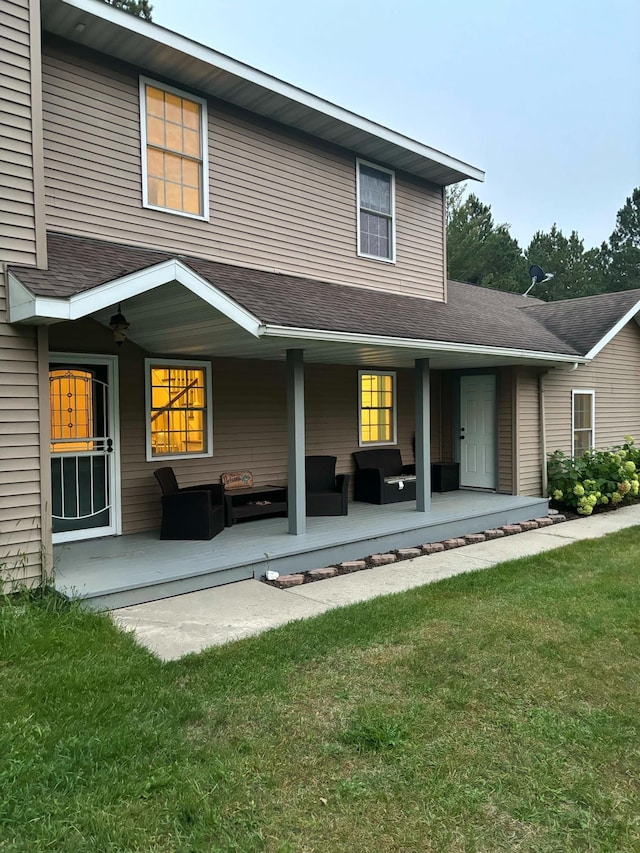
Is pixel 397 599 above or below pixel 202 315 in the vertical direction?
below

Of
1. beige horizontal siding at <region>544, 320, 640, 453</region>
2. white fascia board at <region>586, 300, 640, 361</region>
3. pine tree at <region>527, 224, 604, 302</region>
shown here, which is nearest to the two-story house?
white fascia board at <region>586, 300, 640, 361</region>

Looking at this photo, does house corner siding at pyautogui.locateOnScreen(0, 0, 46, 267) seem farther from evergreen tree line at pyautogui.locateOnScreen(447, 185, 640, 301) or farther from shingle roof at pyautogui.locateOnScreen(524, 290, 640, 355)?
evergreen tree line at pyautogui.locateOnScreen(447, 185, 640, 301)

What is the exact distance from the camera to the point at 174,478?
7102 mm

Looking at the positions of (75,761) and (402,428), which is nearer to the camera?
(75,761)

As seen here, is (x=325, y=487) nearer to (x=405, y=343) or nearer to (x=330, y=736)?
(x=405, y=343)

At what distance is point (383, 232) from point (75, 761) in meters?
8.16

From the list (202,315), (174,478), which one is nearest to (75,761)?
(202,315)

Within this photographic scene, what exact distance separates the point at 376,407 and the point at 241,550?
175 inches

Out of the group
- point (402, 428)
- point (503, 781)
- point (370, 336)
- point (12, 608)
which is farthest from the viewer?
point (402, 428)

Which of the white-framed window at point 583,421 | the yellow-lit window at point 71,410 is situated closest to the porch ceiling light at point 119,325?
the yellow-lit window at point 71,410

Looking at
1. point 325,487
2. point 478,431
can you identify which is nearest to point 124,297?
point 325,487

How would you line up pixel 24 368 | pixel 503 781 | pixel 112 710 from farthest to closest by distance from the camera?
pixel 24 368
pixel 112 710
pixel 503 781

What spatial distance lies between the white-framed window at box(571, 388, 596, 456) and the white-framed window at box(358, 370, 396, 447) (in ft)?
11.5

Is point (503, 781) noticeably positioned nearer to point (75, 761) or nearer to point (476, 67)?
point (75, 761)
